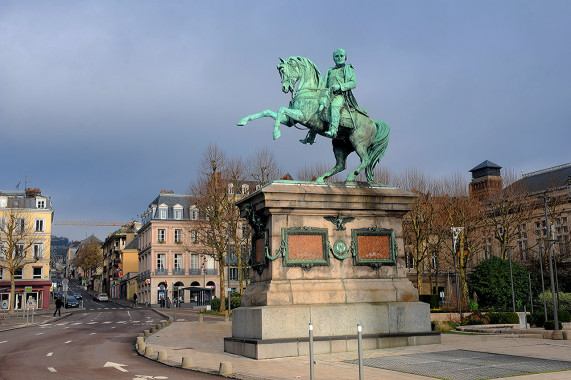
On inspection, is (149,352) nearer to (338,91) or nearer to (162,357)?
(162,357)

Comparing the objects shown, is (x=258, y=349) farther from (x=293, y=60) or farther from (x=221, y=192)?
(x=221, y=192)

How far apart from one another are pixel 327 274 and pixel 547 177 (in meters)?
56.3

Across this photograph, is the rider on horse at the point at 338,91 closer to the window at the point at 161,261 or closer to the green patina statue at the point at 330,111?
the green patina statue at the point at 330,111

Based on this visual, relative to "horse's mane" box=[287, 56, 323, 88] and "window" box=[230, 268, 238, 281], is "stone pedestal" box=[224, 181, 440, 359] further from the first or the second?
"window" box=[230, 268, 238, 281]

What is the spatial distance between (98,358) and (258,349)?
227 inches

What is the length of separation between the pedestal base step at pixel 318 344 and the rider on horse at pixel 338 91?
5.74 metres

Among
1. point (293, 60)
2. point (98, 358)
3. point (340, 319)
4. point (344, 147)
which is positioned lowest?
point (98, 358)

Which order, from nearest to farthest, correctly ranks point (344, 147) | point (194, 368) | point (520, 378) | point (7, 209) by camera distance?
point (520, 378) < point (194, 368) < point (344, 147) < point (7, 209)

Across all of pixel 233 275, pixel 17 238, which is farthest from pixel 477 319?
pixel 233 275

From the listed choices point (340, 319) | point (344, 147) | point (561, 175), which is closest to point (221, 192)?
point (344, 147)

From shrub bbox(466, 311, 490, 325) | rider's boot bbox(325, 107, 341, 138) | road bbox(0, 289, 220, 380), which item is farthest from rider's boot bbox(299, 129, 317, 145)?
shrub bbox(466, 311, 490, 325)

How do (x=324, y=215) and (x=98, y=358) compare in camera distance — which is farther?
(x=98, y=358)

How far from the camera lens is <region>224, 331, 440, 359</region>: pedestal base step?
13.8m

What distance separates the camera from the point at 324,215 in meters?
15.6
